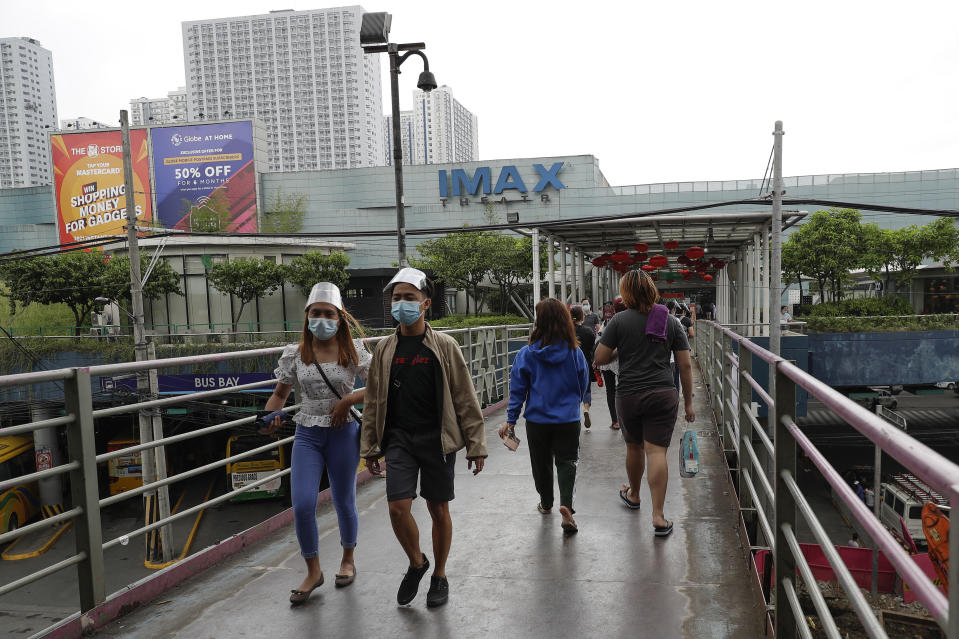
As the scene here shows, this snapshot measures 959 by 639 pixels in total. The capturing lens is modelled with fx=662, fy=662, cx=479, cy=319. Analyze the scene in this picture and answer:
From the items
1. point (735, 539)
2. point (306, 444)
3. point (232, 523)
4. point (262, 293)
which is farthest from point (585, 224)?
point (262, 293)

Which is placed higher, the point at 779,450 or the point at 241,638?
the point at 779,450

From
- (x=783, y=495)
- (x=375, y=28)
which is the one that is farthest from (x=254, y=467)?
(x=783, y=495)

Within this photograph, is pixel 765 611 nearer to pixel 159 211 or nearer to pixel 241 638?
pixel 241 638

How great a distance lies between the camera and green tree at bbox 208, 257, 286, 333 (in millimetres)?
34281

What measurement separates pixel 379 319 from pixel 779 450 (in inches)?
1569

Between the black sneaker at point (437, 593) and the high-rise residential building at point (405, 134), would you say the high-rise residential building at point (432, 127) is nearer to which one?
the high-rise residential building at point (405, 134)

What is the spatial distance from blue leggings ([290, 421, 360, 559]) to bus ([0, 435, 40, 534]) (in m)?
19.3

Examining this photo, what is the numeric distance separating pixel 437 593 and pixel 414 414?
3.33ft

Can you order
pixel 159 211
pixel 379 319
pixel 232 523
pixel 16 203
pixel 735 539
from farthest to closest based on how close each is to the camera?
pixel 16 203 → pixel 159 211 → pixel 379 319 → pixel 232 523 → pixel 735 539

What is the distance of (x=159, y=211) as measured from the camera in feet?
175

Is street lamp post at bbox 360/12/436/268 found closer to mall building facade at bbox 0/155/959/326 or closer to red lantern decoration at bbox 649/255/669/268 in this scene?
red lantern decoration at bbox 649/255/669/268

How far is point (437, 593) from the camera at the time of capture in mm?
3613

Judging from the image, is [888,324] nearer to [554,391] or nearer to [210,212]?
[554,391]

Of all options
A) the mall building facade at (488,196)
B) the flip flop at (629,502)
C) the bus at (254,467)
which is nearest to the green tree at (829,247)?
the mall building facade at (488,196)
